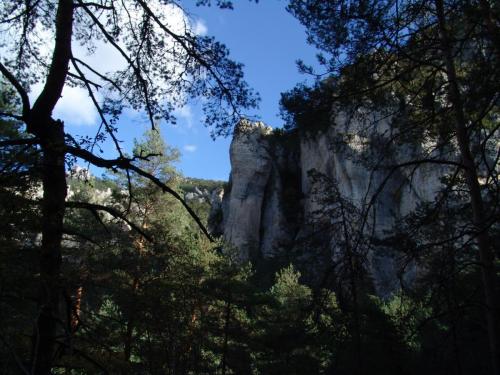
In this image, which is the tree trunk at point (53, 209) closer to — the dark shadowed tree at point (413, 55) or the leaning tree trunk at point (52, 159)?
the leaning tree trunk at point (52, 159)

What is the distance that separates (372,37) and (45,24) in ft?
11.5

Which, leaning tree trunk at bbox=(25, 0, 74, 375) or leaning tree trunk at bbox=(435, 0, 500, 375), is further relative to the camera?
leaning tree trunk at bbox=(435, 0, 500, 375)

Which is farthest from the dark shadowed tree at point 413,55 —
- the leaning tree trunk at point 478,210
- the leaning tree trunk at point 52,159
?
the leaning tree trunk at point 52,159

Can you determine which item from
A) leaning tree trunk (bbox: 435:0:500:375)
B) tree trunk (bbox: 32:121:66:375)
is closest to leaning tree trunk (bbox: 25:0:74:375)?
tree trunk (bbox: 32:121:66:375)

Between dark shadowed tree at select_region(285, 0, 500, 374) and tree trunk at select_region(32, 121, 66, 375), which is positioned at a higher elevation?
dark shadowed tree at select_region(285, 0, 500, 374)

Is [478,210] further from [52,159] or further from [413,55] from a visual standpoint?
[52,159]

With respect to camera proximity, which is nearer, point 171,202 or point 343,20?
point 343,20

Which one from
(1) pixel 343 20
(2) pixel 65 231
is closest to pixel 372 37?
(1) pixel 343 20

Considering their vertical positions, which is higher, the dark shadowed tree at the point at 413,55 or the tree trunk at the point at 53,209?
the dark shadowed tree at the point at 413,55

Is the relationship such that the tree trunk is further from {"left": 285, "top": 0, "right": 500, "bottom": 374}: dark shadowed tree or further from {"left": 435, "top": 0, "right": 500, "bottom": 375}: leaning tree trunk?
{"left": 435, "top": 0, "right": 500, "bottom": 375}: leaning tree trunk

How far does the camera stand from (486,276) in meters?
4.72

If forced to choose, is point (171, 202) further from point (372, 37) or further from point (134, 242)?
point (372, 37)

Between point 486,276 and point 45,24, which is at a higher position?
point 45,24

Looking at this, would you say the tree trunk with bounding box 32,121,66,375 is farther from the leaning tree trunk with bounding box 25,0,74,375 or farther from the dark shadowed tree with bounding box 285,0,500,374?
the dark shadowed tree with bounding box 285,0,500,374
